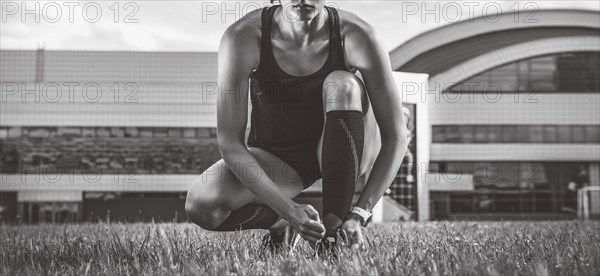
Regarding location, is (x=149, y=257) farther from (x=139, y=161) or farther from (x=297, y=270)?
(x=139, y=161)

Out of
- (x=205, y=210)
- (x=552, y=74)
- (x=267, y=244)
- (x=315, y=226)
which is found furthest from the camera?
(x=552, y=74)

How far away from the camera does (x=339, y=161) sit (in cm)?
267

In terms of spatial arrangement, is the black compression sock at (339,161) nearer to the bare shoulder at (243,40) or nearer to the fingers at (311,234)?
the fingers at (311,234)

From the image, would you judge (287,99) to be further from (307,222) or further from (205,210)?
(307,222)

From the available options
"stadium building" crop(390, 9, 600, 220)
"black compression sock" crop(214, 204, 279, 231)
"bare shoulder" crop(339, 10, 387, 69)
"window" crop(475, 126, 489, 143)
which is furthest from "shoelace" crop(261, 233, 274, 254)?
"window" crop(475, 126, 489, 143)

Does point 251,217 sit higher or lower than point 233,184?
lower

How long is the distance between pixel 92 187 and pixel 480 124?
65.0ft

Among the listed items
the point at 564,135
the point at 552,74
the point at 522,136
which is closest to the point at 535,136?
the point at 522,136

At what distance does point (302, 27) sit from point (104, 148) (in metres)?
32.4

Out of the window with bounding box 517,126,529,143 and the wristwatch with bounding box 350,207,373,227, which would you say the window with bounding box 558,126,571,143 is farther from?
the wristwatch with bounding box 350,207,373,227

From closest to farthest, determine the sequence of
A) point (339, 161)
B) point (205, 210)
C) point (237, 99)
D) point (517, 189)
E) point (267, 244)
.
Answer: point (339, 161), point (237, 99), point (205, 210), point (267, 244), point (517, 189)

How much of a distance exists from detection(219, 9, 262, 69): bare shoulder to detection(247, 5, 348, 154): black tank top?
3 cm

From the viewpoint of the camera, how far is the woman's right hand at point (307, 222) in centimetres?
252

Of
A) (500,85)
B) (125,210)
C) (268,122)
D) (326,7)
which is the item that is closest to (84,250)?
(268,122)
